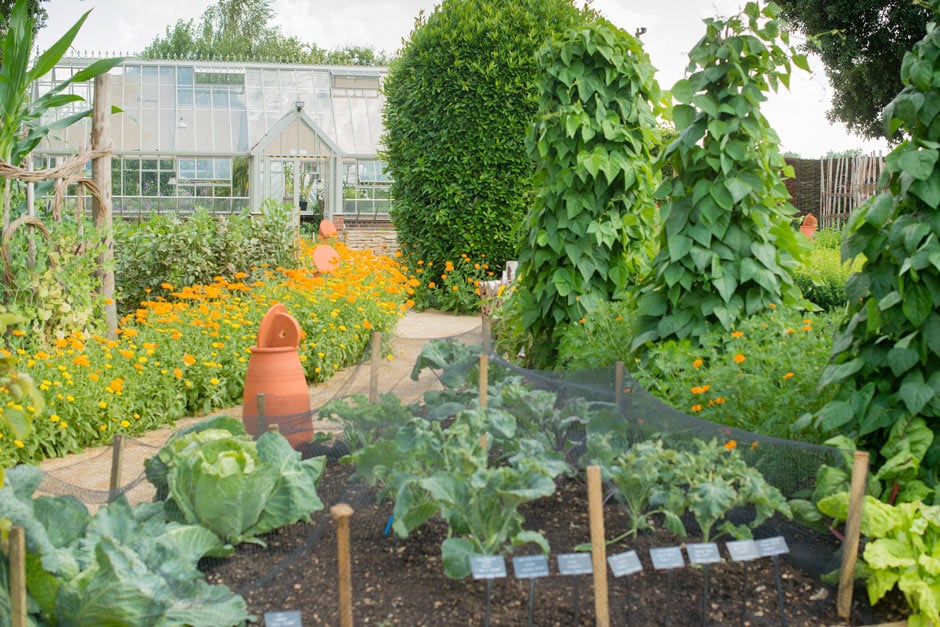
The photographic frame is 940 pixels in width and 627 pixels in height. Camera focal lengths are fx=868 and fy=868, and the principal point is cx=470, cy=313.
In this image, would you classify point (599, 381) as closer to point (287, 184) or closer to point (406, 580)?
Answer: point (406, 580)

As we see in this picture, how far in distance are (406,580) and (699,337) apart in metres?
2.14

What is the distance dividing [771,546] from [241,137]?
748 inches

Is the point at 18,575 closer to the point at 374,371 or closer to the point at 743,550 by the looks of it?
the point at 743,550

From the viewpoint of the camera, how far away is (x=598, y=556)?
8.15ft

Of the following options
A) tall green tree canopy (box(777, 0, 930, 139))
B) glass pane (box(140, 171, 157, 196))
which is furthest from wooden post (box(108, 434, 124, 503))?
glass pane (box(140, 171, 157, 196))

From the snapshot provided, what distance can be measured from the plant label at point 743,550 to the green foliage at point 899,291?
66cm

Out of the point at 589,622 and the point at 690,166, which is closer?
the point at 589,622

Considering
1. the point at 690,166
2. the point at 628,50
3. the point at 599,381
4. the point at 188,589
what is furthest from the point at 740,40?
the point at 188,589

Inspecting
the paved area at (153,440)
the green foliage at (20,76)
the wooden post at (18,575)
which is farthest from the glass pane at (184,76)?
the wooden post at (18,575)

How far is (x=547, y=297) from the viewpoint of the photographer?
538 centimetres

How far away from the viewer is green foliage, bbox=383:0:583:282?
9828 millimetres

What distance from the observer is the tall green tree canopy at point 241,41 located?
123 feet

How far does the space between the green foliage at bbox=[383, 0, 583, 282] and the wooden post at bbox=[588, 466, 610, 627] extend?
7555mm

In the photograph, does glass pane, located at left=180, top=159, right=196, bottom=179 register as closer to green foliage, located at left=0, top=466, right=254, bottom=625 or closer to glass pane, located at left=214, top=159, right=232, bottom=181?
glass pane, located at left=214, top=159, right=232, bottom=181
